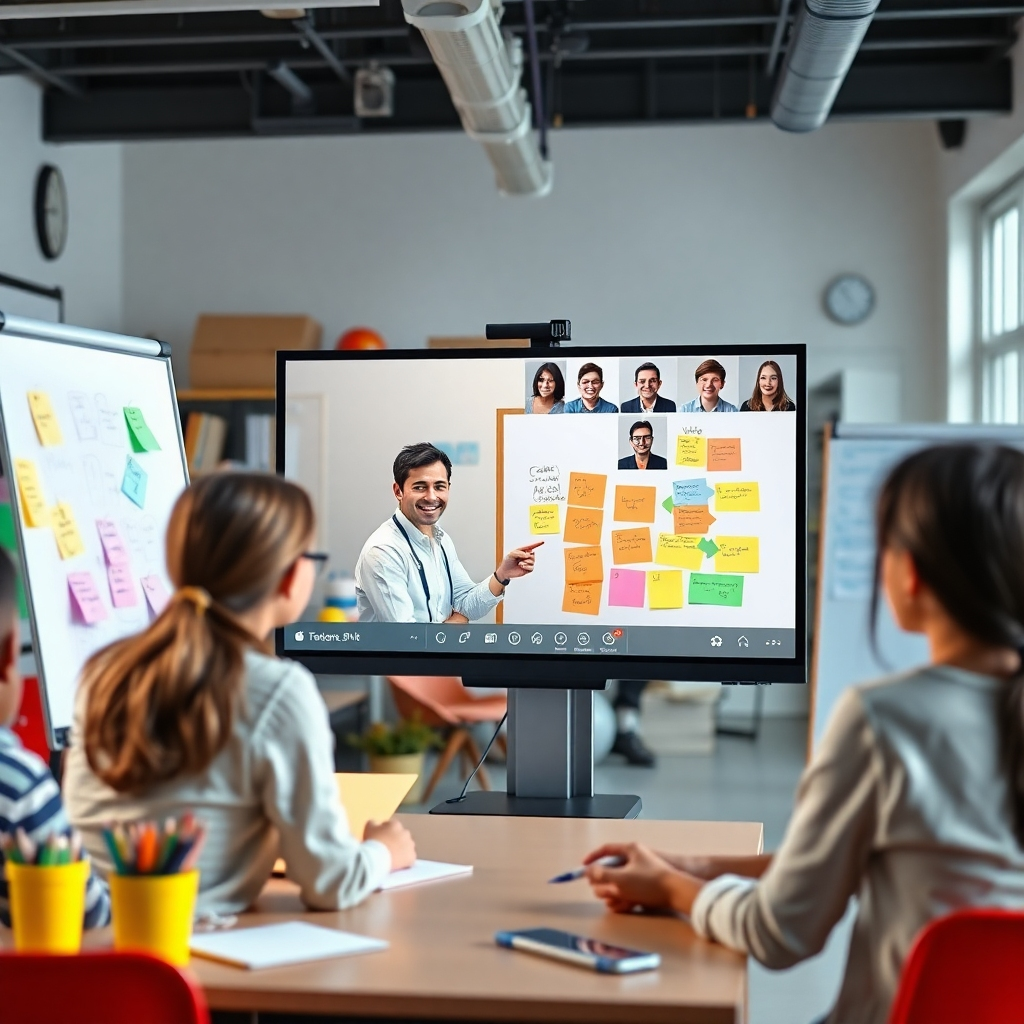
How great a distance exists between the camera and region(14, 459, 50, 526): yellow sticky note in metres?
2.03

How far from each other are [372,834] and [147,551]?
0.89 meters

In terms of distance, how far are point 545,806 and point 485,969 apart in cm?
82

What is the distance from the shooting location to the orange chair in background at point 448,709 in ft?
18.3

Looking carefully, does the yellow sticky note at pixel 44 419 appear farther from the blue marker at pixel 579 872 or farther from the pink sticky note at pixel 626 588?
the blue marker at pixel 579 872

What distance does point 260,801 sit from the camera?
4.65 feet

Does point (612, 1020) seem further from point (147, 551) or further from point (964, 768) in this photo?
point (147, 551)

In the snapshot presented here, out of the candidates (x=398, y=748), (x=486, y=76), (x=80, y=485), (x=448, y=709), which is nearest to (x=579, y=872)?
(x=80, y=485)

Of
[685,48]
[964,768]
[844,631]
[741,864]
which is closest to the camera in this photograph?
[964,768]

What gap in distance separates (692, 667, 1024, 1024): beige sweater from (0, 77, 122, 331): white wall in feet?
18.9

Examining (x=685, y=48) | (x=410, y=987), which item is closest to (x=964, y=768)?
(x=410, y=987)

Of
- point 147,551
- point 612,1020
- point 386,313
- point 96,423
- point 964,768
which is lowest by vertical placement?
point 612,1020

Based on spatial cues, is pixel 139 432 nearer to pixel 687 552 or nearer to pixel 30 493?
pixel 30 493

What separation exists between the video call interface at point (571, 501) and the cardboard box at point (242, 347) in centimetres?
494

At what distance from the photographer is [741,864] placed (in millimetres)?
1540
